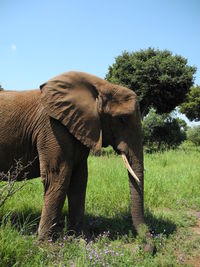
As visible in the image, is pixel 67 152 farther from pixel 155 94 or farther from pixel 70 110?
pixel 155 94

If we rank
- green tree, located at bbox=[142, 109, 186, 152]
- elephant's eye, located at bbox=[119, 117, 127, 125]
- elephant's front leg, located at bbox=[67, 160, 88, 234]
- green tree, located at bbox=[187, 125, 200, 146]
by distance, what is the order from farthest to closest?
green tree, located at bbox=[187, 125, 200, 146] → green tree, located at bbox=[142, 109, 186, 152] → elephant's front leg, located at bbox=[67, 160, 88, 234] → elephant's eye, located at bbox=[119, 117, 127, 125]

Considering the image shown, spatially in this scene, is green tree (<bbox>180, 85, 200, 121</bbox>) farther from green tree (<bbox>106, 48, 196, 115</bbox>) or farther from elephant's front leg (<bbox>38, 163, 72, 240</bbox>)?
elephant's front leg (<bbox>38, 163, 72, 240</bbox>)

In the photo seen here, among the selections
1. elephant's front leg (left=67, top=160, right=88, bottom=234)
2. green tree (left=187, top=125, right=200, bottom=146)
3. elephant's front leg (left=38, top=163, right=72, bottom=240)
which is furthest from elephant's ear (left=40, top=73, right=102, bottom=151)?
green tree (left=187, top=125, right=200, bottom=146)

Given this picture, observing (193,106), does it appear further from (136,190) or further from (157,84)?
(136,190)

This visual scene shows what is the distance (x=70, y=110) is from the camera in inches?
117

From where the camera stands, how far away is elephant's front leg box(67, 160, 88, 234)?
11.6ft

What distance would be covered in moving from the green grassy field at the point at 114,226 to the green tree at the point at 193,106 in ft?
75.7

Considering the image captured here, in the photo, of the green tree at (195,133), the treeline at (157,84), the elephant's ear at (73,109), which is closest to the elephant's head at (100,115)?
the elephant's ear at (73,109)

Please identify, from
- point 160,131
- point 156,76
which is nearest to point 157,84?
point 156,76

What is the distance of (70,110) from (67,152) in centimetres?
55

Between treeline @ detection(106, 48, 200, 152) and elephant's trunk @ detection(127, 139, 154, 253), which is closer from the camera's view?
elephant's trunk @ detection(127, 139, 154, 253)

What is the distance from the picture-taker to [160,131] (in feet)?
60.7

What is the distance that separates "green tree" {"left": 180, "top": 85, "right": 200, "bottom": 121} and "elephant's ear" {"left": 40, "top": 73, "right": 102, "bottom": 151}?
26867mm

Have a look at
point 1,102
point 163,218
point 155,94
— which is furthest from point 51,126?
point 155,94
